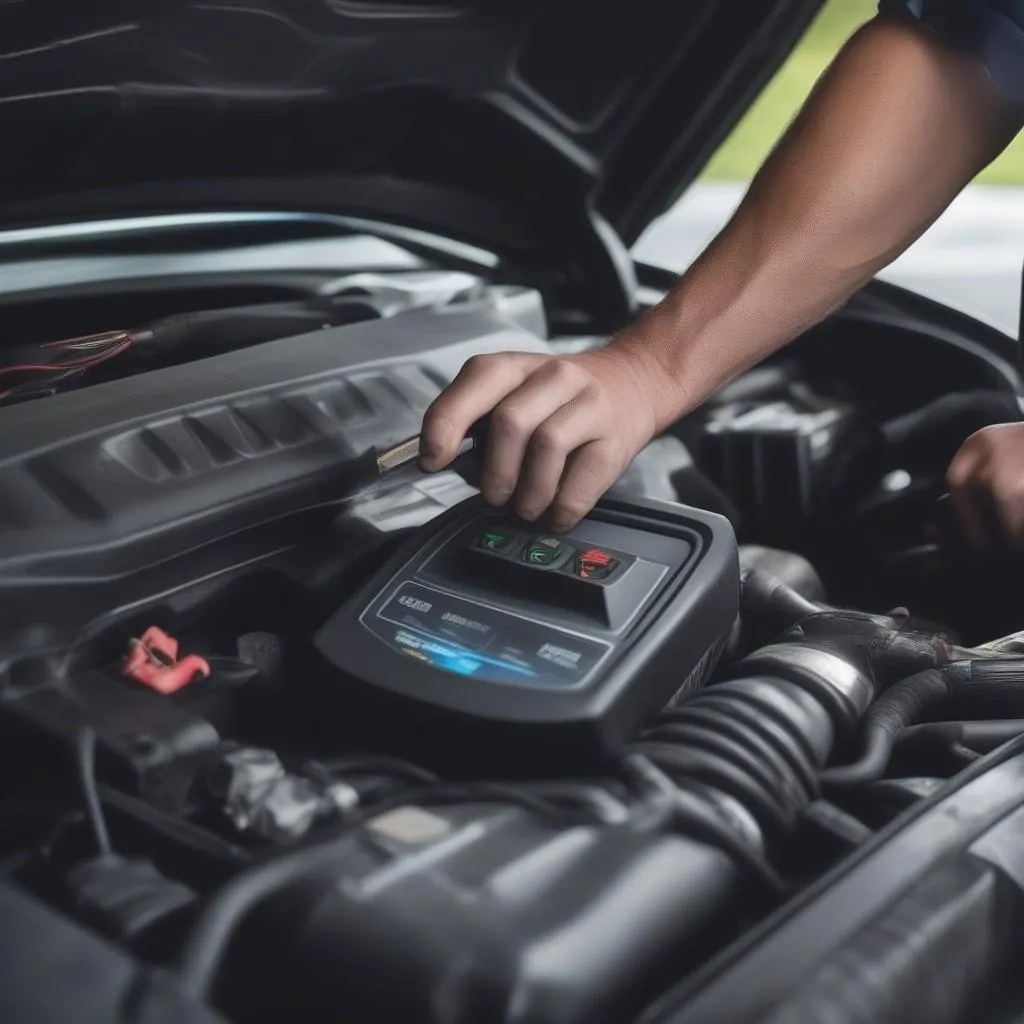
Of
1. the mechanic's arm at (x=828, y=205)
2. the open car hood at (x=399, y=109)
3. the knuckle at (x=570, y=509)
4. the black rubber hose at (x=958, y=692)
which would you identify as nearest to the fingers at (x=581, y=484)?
the knuckle at (x=570, y=509)

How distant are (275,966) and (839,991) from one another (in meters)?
0.26

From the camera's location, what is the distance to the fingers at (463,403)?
0.87m

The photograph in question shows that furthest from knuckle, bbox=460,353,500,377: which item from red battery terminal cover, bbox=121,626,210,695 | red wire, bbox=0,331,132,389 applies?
red wire, bbox=0,331,132,389

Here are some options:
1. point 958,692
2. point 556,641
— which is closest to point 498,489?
point 556,641

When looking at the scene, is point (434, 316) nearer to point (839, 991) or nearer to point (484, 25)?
point (484, 25)

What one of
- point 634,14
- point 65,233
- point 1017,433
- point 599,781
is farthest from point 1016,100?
point 65,233

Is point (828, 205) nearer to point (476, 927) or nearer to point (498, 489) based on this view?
point (498, 489)

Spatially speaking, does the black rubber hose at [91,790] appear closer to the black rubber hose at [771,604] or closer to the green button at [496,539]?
the green button at [496,539]

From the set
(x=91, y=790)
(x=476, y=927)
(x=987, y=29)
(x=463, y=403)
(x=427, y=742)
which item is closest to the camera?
(x=476, y=927)

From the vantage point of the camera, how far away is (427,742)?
2.53ft

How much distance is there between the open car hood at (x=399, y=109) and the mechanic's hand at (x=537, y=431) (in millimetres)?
461

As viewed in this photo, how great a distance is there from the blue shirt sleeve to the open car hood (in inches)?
15.4

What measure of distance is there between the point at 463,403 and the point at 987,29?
0.55 metres

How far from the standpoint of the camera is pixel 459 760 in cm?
76
